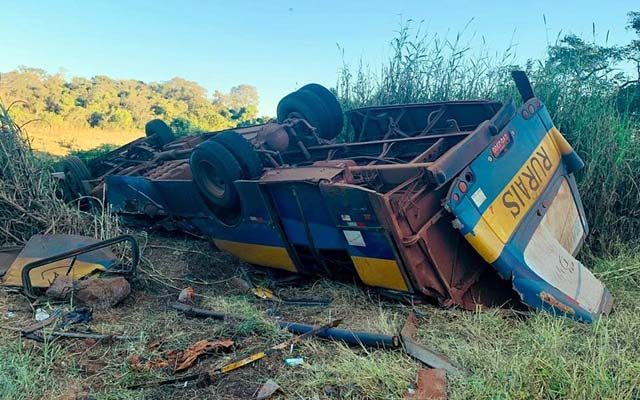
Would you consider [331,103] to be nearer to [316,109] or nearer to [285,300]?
[316,109]

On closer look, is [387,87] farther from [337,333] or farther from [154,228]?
[337,333]

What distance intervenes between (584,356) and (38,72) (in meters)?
26.0

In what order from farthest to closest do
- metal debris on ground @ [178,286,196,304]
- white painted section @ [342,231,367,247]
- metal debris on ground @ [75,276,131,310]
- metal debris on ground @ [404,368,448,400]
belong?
metal debris on ground @ [178,286,196,304], metal debris on ground @ [75,276,131,310], white painted section @ [342,231,367,247], metal debris on ground @ [404,368,448,400]

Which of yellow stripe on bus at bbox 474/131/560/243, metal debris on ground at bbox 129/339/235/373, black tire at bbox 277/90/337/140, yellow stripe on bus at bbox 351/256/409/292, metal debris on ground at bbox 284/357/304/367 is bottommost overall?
metal debris on ground at bbox 129/339/235/373

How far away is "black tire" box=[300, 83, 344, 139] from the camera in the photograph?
4.76 m

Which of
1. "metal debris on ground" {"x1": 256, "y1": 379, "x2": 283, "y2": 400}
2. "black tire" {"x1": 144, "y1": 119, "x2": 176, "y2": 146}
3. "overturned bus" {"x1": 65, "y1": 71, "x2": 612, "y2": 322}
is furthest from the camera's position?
"black tire" {"x1": 144, "y1": 119, "x2": 176, "y2": 146}

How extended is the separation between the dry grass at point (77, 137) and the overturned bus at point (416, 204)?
9.90 meters

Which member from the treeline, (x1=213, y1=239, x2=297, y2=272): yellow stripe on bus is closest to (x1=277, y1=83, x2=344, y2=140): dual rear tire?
(x1=213, y1=239, x2=297, y2=272): yellow stripe on bus

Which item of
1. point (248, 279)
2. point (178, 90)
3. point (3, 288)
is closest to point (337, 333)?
point (248, 279)

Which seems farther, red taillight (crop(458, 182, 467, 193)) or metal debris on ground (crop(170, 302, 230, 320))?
metal debris on ground (crop(170, 302, 230, 320))

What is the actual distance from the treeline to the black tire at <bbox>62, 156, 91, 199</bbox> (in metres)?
9.49

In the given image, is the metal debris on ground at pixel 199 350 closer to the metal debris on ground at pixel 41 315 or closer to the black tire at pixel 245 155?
the metal debris on ground at pixel 41 315

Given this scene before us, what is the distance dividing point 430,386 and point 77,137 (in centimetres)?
1626

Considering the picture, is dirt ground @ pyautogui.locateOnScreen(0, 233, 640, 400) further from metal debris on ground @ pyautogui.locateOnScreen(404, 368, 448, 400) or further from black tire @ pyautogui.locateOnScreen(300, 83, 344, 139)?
black tire @ pyautogui.locateOnScreen(300, 83, 344, 139)
